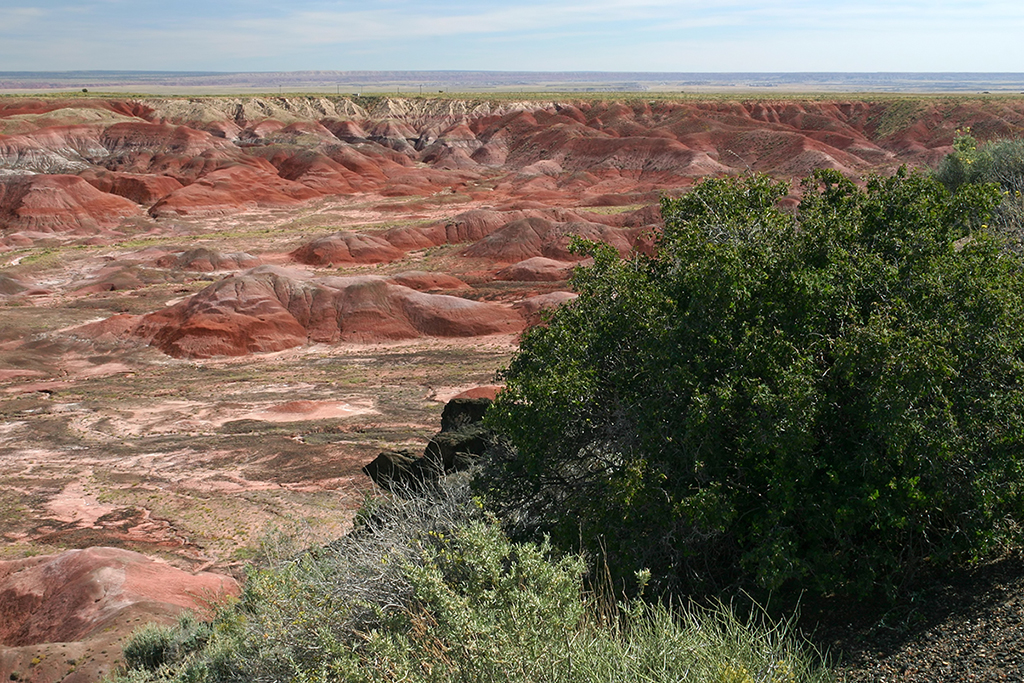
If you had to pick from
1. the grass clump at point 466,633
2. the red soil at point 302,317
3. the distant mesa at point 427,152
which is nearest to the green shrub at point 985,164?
the red soil at point 302,317

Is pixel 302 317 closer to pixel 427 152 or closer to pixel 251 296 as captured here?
pixel 251 296

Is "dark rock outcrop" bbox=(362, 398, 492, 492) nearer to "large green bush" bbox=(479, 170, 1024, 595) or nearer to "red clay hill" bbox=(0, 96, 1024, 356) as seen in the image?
"large green bush" bbox=(479, 170, 1024, 595)

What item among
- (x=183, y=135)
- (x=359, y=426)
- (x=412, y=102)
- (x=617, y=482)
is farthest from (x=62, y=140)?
(x=617, y=482)

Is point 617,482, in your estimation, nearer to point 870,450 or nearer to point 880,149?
point 870,450

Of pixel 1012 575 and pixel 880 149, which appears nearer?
pixel 1012 575

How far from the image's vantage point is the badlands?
18.3 meters

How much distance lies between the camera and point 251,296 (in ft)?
138

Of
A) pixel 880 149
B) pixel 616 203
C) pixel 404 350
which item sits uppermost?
pixel 880 149

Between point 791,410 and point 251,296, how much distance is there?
37917 millimetres

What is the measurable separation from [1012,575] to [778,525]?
248 cm

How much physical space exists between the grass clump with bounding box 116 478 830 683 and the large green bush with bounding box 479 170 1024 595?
116cm

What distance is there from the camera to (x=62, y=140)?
9756cm

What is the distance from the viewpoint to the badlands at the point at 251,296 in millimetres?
18312

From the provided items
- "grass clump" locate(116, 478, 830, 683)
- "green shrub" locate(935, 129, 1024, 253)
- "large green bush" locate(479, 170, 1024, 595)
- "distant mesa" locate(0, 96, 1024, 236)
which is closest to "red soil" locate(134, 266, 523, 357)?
"distant mesa" locate(0, 96, 1024, 236)
